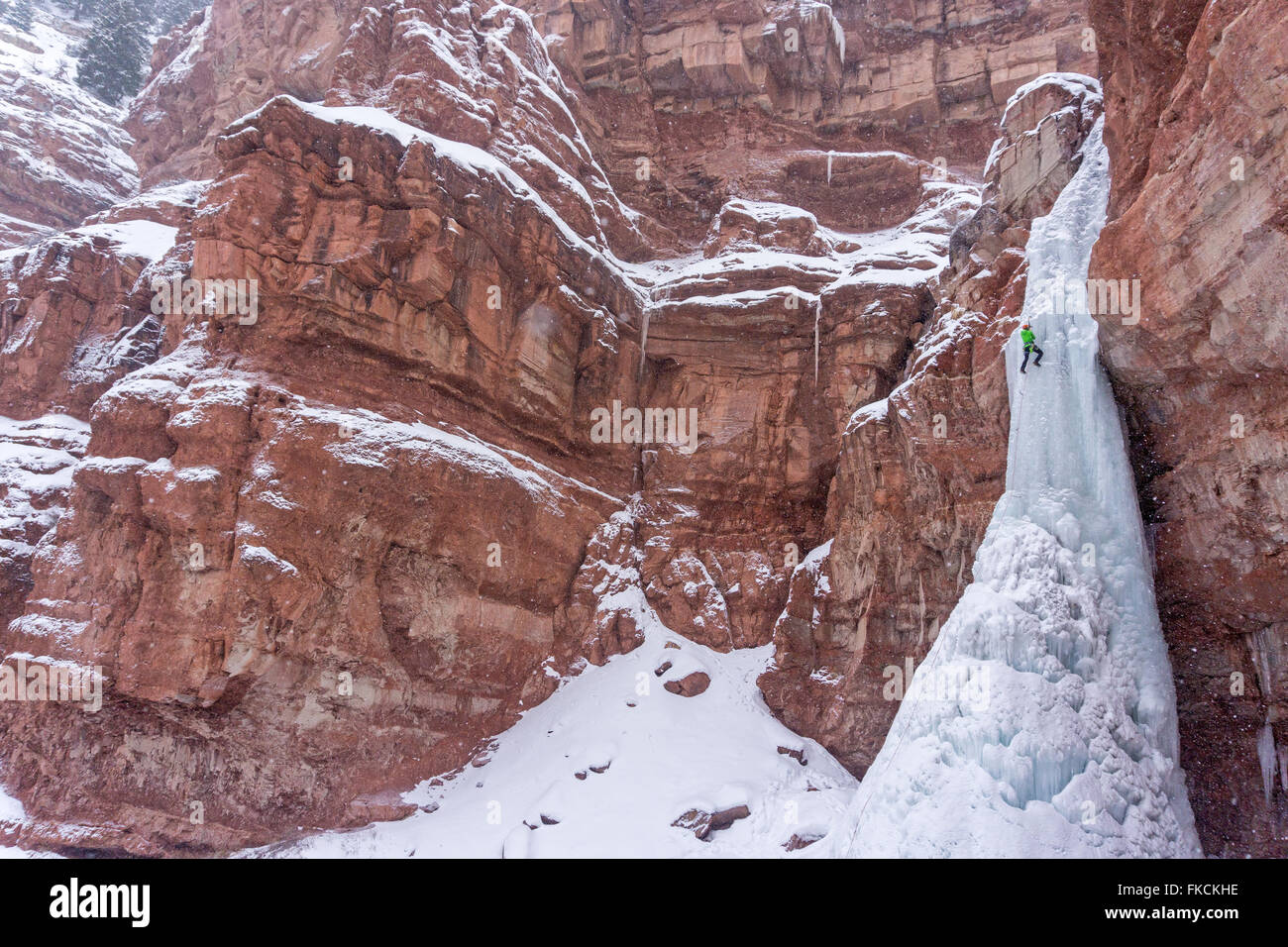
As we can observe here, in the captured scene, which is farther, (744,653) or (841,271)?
(841,271)

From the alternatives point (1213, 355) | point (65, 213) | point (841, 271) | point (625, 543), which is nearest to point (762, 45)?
point (841, 271)

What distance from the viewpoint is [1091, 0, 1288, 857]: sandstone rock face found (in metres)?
8.03

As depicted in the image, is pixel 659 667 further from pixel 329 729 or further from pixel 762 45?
pixel 762 45

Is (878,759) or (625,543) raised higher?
(625,543)

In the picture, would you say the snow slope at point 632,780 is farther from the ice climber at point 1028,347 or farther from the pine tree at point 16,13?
the pine tree at point 16,13

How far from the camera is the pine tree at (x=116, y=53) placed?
46.3 m

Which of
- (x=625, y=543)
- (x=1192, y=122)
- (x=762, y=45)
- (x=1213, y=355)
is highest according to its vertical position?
(x=762, y=45)

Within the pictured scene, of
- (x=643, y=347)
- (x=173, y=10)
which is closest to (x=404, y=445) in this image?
(x=643, y=347)

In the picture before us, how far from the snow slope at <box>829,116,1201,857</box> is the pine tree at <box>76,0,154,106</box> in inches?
2356

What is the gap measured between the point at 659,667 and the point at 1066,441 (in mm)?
12638

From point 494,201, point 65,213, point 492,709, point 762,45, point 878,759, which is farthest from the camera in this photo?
point 65,213

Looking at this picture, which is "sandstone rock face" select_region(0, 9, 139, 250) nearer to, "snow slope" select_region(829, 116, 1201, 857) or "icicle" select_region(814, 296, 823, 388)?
"icicle" select_region(814, 296, 823, 388)

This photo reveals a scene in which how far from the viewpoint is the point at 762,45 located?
34500mm

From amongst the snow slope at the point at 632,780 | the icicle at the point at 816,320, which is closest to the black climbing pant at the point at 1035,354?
the snow slope at the point at 632,780
